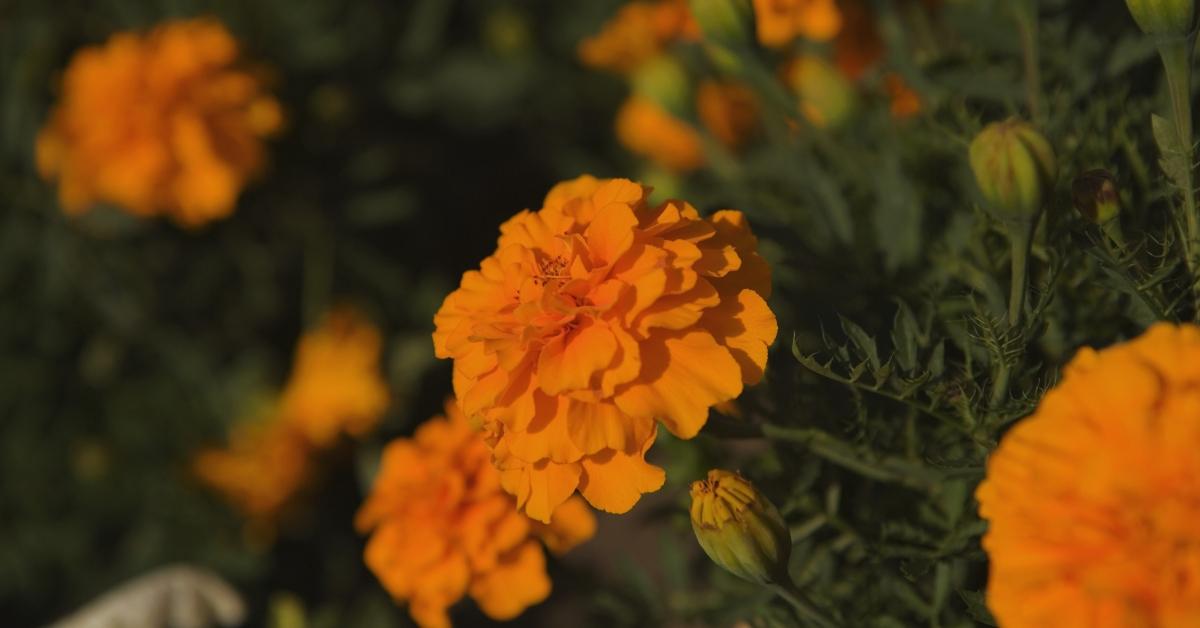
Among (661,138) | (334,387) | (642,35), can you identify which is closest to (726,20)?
(642,35)

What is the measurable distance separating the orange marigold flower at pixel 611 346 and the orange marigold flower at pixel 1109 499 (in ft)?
0.50

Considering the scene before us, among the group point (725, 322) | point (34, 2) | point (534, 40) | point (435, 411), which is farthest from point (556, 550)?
point (34, 2)

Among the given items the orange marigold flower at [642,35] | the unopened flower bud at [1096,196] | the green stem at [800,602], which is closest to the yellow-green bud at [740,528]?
the green stem at [800,602]

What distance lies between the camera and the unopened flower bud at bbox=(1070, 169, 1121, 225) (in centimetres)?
58

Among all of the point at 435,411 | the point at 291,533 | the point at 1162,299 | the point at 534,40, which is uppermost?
the point at 1162,299

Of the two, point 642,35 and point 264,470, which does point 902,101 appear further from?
point 264,470

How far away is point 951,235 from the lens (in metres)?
0.75

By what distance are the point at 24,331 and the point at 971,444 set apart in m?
1.43

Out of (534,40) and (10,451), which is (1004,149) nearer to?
(534,40)

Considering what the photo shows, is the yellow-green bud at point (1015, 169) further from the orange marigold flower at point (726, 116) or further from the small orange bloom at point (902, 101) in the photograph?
the orange marigold flower at point (726, 116)

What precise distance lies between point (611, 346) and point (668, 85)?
1.73ft

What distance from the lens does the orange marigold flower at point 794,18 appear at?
913mm

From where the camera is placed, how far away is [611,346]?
1.91 ft

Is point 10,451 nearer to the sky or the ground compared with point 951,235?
nearer to the ground
